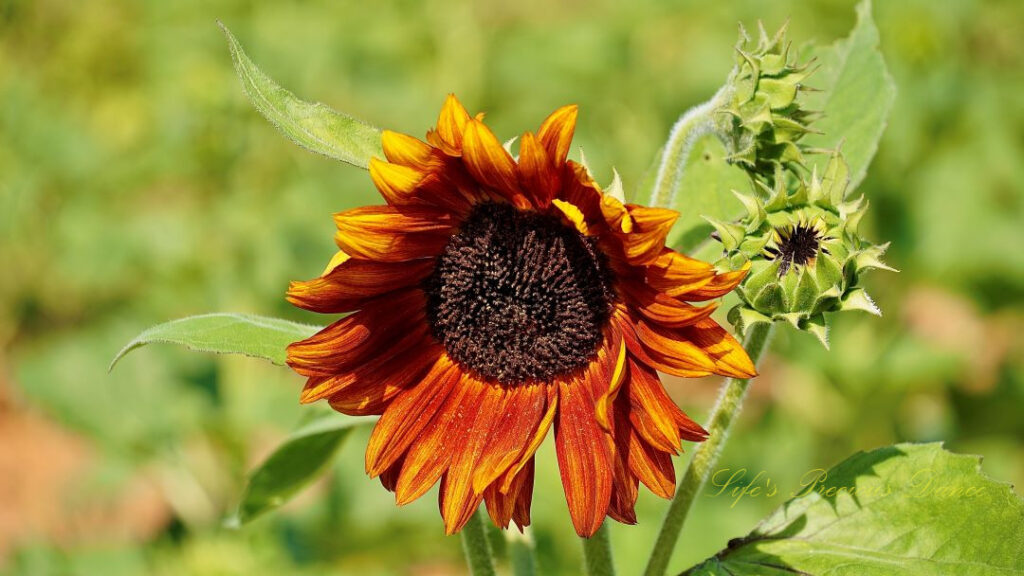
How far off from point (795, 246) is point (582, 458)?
413 millimetres

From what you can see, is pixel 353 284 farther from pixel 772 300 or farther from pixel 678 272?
pixel 772 300

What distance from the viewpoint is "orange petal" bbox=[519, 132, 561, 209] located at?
1.31 m

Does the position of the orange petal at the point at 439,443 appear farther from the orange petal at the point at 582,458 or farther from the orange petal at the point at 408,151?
the orange petal at the point at 408,151

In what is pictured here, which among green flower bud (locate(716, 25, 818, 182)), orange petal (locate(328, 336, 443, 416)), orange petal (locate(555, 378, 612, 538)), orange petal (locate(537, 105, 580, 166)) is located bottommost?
orange petal (locate(555, 378, 612, 538))

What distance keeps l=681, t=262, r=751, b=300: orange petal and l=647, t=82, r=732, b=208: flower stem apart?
0.37 m

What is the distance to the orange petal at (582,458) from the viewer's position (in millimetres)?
1398

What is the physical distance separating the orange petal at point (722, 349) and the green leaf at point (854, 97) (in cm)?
55

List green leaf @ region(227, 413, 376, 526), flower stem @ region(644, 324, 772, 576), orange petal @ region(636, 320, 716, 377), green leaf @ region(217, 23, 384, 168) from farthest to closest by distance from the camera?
green leaf @ region(227, 413, 376, 526) → flower stem @ region(644, 324, 772, 576) → green leaf @ region(217, 23, 384, 168) → orange petal @ region(636, 320, 716, 377)

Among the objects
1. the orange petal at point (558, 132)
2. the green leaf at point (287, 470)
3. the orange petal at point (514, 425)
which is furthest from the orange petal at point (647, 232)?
the green leaf at point (287, 470)

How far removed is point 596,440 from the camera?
57.8 inches

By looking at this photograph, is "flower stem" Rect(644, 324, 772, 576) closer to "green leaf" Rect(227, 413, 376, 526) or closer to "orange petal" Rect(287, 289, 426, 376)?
"orange petal" Rect(287, 289, 426, 376)

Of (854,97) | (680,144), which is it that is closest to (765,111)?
(680,144)

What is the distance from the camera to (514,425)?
1.58 metres

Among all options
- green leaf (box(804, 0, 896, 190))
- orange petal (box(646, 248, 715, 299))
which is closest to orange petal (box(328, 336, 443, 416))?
orange petal (box(646, 248, 715, 299))
